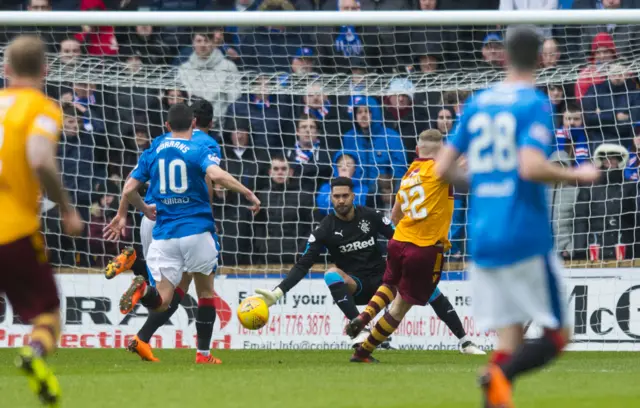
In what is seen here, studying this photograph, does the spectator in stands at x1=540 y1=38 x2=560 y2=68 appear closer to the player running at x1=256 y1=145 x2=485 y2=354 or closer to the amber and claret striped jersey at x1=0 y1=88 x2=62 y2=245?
the player running at x1=256 y1=145 x2=485 y2=354

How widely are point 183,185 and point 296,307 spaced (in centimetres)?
311

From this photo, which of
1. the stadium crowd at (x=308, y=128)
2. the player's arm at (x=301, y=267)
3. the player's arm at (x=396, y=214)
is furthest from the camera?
the stadium crowd at (x=308, y=128)

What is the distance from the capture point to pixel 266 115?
13.4 meters

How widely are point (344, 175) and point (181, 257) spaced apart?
3387 millimetres

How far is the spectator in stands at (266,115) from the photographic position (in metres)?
13.4

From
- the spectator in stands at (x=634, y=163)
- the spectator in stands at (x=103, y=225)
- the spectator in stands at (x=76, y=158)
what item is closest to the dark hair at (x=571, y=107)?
the spectator in stands at (x=634, y=163)

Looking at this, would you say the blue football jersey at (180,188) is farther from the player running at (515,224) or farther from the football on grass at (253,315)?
the player running at (515,224)

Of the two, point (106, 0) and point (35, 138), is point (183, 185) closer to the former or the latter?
point (35, 138)

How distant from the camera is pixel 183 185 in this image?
10.0 m

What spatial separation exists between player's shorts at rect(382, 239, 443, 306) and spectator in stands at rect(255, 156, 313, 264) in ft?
10.6

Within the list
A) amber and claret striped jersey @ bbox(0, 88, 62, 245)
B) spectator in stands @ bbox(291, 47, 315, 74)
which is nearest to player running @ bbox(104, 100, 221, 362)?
spectator in stands @ bbox(291, 47, 315, 74)

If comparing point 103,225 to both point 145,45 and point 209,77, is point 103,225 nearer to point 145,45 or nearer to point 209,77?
point 209,77

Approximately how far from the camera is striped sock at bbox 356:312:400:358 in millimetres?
9852

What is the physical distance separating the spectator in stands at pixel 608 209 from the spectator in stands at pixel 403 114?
78.4 inches
